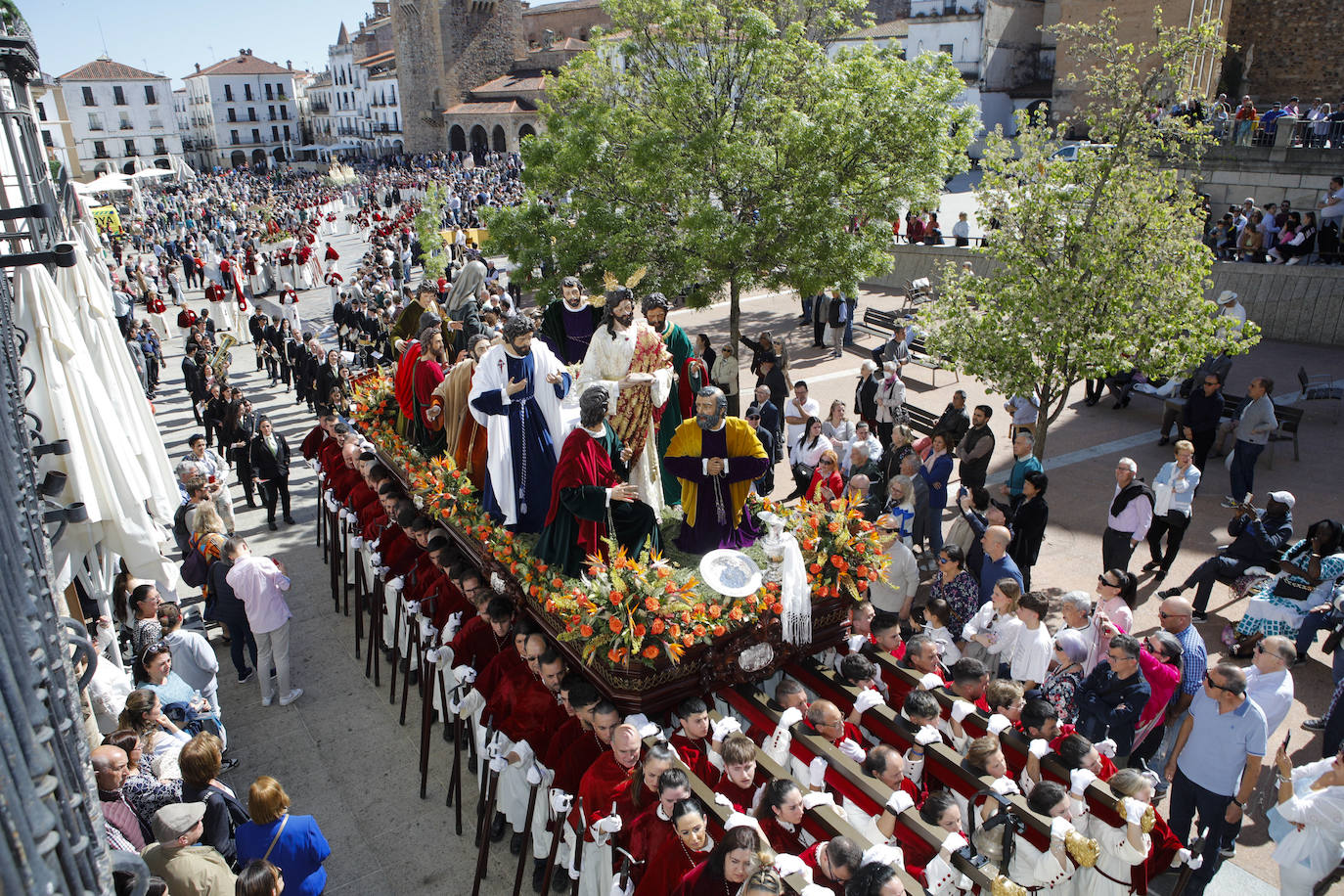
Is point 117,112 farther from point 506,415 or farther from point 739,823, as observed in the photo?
point 739,823

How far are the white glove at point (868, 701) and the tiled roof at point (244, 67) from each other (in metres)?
104

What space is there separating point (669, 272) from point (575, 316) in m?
7.30

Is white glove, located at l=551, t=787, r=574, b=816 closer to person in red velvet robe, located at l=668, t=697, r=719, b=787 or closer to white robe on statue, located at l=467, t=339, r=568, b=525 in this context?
person in red velvet robe, located at l=668, t=697, r=719, b=787

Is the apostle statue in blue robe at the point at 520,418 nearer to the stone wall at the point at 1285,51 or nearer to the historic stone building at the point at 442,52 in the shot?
the stone wall at the point at 1285,51

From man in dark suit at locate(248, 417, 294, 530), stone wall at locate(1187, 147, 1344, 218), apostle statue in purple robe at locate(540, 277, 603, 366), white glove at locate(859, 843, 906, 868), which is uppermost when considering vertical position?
stone wall at locate(1187, 147, 1344, 218)

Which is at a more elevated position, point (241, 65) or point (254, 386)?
point (241, 65)

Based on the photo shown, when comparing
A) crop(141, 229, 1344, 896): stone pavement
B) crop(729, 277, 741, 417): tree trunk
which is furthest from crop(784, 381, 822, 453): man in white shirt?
crop(729, 277, 741, 417): tree trunk

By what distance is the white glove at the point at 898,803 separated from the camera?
4809 mm

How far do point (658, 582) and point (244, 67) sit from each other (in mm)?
104914

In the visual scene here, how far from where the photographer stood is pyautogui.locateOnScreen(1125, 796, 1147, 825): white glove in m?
4.64

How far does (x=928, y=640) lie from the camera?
6332 millimetres

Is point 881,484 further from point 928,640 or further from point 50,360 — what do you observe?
point 50,360

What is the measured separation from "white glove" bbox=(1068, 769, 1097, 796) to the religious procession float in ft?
6.08

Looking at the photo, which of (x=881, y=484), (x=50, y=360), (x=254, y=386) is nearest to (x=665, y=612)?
(x=50, y=360)
